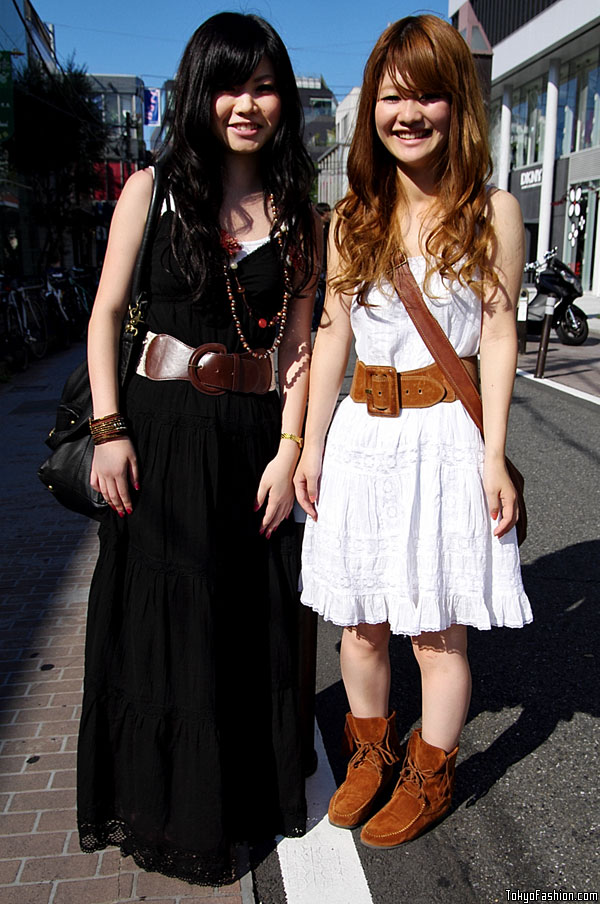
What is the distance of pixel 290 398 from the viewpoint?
220cm

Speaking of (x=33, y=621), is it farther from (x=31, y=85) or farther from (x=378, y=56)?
(x=31, y=85)

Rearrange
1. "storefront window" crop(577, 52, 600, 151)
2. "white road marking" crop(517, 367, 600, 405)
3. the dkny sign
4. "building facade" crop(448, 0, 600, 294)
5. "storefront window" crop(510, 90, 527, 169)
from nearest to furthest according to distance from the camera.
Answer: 1. "white road marking" crop(517, 367, 600, 405)
2. "building facade" crop(448, 0, 600, 294)
3. "storefront window" crop(577, 52, 600, 151)
4. the dkny sign
5. "storefront window" crop(510, 90, 527, 169)

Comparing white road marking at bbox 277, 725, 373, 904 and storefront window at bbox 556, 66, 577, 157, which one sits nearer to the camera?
white road marking at bbox 277, 725, 373, 904

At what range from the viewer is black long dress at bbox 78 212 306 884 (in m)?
2.04

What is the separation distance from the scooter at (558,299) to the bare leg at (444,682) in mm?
11471

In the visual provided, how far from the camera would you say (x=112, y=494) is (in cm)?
205

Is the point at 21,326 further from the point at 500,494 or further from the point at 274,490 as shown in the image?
the point at 500,494

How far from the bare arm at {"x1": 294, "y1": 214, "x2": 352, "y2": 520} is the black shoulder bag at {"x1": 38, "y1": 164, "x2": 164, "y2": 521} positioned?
1.58 feet

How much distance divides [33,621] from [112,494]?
1971 mm

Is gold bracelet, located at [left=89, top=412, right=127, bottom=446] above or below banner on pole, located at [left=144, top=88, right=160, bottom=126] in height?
below

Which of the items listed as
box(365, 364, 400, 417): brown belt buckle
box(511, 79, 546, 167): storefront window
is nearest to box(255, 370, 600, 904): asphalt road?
box(365, 364, 400, 417): brown belt buckle

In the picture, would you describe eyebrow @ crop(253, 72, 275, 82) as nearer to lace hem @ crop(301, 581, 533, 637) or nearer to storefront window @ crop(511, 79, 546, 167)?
lace hem @ crop(301, 581, 533, 637)

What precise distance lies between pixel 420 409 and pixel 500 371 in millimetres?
225

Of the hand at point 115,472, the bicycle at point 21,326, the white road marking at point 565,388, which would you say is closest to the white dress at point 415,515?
the hand at point 115,472
